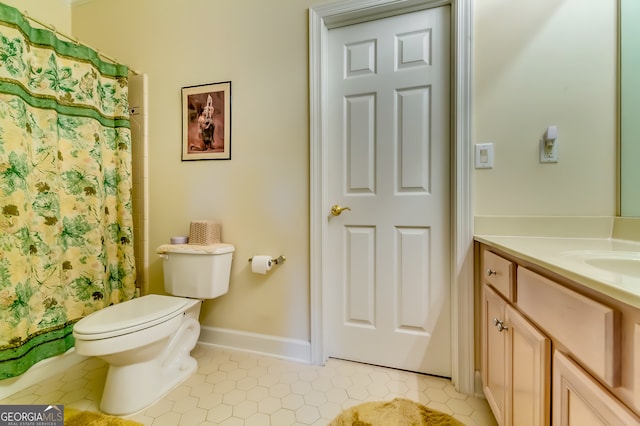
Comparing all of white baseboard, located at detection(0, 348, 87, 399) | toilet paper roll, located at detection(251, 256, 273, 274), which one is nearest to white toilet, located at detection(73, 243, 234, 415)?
toilet paper roll, located at detection(251, 256, 273, 274)

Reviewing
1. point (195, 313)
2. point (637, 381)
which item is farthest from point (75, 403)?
point (637, 381)

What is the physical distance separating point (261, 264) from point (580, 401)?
1303 mm

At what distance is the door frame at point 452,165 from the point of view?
128 centimetres

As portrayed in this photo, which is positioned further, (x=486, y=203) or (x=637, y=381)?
(x=486, y=203)

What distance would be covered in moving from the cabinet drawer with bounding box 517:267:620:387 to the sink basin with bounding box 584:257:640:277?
0.65ft

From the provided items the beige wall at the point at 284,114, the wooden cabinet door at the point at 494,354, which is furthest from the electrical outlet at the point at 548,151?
the wooden cabinet door at the point at 494,354

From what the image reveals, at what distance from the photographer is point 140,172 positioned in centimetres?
185

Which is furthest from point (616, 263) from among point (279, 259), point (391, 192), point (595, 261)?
point (279, 259)

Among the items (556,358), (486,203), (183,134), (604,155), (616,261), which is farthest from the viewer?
(183,134)

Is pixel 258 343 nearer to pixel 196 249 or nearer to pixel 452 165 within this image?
pixel 196 249

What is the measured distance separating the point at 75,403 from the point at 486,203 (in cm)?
207

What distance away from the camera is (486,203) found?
1.28 metres

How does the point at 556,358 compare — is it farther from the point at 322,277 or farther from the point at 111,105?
the point at 111,105

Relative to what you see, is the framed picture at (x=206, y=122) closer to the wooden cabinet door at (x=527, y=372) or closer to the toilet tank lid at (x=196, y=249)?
the toilet tank lid at (x=196, y=249)
